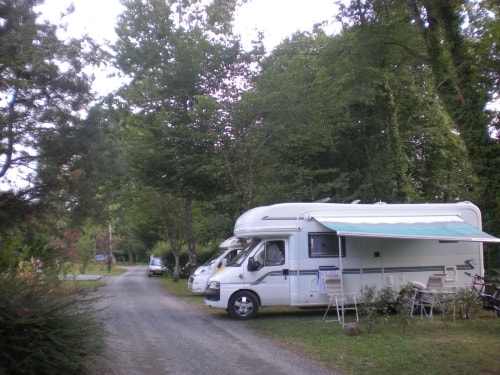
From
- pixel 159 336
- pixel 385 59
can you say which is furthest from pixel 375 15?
pixel 159 336

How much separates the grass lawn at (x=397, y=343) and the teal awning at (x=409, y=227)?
6.01ft

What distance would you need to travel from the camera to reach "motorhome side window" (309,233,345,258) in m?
13.0

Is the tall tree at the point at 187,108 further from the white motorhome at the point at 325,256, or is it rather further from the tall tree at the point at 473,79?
the tall tree at the point at 473,79

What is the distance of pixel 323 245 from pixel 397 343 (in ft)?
15.1

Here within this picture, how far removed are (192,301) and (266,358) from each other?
10.3 metres

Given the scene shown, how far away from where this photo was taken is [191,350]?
27.9ft

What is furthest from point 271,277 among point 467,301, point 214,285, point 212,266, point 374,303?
point 212,266

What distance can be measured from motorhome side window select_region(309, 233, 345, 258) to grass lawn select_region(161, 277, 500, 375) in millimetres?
1576

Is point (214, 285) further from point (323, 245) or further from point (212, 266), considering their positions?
point (212, 266)

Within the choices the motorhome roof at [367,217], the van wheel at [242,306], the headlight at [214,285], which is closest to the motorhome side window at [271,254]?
the motorhome roof at [367,217]

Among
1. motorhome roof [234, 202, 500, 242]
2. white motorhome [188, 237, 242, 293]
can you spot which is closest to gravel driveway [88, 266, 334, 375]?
motorhome roof [234, 202, 500, 242]

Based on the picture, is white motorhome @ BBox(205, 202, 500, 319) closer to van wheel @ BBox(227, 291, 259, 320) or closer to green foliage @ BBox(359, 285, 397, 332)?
van wheel @ BBox(227, 291, 259, 320)

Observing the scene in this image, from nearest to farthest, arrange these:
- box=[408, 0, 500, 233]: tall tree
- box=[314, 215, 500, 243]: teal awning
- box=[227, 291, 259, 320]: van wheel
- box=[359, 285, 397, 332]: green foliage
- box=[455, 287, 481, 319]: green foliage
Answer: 1. box=[359, 285, 397, 332]: green foliage
2. box=[455, 287, 481, 319]: green foliage
3. box=[314, 215, 500, 243]: teal awning
4. box=[408, 0, 500, 233]: tall tree
5. box=[227, 291, 259, 320]: van wheel

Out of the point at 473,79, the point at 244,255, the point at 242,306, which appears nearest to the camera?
the point at 473,79
